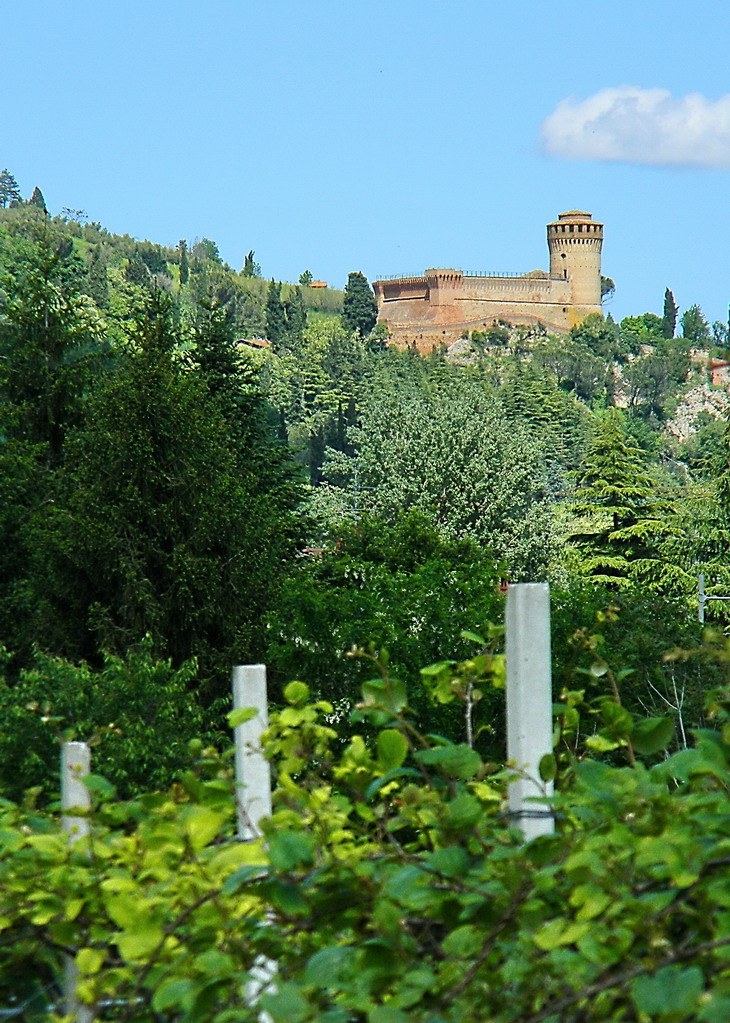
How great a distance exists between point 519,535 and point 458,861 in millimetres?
38244

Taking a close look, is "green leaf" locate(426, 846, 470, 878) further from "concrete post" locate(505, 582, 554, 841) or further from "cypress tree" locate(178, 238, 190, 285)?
"cypress tree" locate(178, 238, 190, 285)

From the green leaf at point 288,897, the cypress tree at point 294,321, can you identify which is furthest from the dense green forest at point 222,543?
the cypress tree at point 294,321

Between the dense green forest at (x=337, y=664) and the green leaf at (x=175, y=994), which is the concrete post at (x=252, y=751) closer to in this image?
the dense green forest at (x=337, y=664)

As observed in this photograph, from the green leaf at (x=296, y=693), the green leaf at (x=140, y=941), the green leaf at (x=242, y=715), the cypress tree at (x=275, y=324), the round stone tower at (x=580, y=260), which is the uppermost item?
the round stone tower at (x=580, y=260)

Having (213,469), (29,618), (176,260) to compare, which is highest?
(176,260)

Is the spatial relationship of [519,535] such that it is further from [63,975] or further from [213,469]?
[63,975]

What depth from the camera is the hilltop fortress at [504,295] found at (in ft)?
395

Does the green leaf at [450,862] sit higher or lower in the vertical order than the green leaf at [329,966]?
higher

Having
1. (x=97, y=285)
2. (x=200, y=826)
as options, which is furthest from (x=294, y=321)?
(x=200, y=826)

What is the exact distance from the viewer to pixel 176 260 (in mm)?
152250

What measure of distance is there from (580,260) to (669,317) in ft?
67.7

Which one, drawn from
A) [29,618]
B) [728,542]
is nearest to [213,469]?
[29,618]

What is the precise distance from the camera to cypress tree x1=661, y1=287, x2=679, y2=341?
143500 millimetres

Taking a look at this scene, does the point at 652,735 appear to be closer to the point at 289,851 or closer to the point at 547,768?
the point at 547,768
